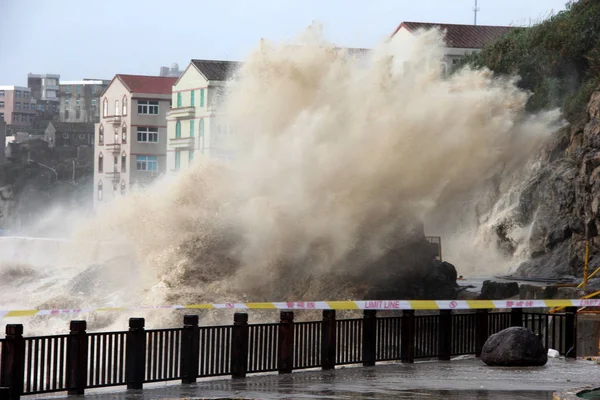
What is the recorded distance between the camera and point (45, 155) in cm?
14512

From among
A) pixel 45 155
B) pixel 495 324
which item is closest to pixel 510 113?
pixel 495 324

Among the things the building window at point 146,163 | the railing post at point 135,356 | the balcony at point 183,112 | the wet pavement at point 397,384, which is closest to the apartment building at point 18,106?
the building window at point 146,163

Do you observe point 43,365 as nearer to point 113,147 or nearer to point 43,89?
point 113,147

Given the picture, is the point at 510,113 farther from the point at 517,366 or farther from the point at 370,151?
the point at 517,366

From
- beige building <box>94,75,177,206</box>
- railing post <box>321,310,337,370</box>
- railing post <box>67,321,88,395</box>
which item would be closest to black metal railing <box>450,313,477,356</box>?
railing post <box>321,310,337,370</box>

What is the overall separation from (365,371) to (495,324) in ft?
12.4

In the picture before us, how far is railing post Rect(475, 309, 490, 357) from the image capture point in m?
19.5

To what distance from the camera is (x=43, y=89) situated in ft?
637

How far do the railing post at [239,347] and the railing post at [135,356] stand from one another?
5.29 feet

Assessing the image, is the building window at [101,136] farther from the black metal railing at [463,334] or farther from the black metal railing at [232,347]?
the black metal railing at [463,334]

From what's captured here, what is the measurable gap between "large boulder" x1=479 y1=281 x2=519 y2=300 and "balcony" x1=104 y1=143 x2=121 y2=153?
7245 cm

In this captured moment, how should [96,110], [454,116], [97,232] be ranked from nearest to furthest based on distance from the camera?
1. [454,116]
2. [97,232]
3. [96,110]

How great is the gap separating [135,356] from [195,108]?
7733 cm

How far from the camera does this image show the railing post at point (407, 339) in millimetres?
18406
